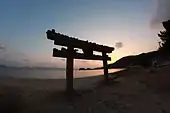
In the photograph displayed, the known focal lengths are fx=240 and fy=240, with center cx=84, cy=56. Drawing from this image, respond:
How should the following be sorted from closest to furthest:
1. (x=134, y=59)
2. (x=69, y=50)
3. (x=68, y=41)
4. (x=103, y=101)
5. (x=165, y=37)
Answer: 1. (x=103, y=101)
2. (x=68, y=41)
3. (x=69, y=50)
4. (x=165, y=37)
5. (x=134, y=59)

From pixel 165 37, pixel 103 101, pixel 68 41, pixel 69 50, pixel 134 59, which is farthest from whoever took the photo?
pixel 134 59

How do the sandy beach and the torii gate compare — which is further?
the torii gate

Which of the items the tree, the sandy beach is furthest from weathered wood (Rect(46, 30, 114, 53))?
the tree

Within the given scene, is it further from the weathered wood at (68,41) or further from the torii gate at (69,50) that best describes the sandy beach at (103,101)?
the weathered wood at (68,41)

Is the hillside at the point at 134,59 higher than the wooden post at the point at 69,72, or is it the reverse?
the hillside at the point at 134,59

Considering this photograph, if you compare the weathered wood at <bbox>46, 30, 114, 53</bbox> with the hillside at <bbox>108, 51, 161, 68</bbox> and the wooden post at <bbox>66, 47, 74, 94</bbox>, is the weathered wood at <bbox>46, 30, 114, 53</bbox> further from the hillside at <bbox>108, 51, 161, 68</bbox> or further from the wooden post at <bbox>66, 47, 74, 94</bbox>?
the hillside at <bbox>108, 51, 161, 68</bbox>

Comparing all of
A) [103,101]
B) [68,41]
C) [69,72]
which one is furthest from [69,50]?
[103,101]

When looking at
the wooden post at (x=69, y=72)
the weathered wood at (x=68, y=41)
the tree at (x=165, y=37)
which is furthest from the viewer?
the tree at (x=165, y=37)

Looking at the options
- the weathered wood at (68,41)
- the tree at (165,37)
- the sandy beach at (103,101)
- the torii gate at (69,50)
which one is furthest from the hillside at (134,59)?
the torii gate at (69,50)

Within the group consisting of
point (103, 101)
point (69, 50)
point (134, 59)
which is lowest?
point (103, 101)

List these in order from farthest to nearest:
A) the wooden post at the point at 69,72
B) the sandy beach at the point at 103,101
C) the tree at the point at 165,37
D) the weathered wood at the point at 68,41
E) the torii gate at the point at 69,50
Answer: the tree at the point at 165,37
the wooden post at the point at 69,72
the torii gate at the point at 69,50
the weathered wood at the point at 68,41
the sandy beach at the point at 103,101

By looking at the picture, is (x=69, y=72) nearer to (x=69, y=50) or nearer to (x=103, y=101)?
(x=69, y=50)

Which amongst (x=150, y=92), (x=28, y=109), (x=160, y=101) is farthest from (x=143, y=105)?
(x=28, y=109)

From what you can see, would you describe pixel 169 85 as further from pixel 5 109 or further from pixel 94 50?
pixel 5 109
